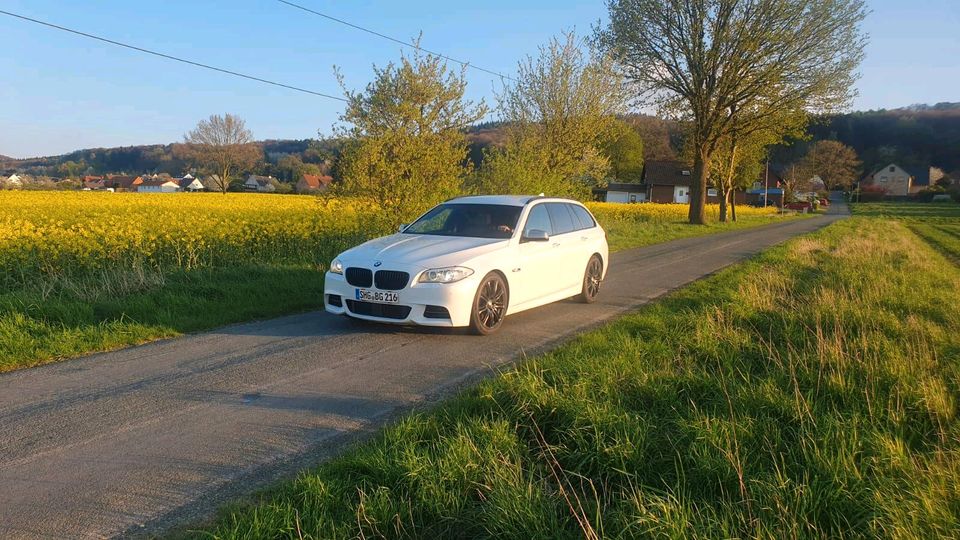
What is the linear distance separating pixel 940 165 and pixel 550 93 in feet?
467

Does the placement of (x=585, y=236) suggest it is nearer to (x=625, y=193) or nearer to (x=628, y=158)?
(x=625, y=193)

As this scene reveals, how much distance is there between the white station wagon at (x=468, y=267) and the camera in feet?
21.6

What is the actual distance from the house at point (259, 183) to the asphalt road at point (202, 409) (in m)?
77.1

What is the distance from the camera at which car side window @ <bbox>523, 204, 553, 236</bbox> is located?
8086 mm

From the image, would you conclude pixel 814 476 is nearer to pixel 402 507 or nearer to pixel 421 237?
pixel 402 507

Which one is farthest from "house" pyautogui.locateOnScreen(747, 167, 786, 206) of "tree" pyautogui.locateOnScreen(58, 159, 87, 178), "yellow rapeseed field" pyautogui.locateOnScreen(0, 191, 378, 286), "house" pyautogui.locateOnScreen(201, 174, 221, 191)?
"tree" pyautogui.locateOnScreen(58, 159, 87, 178)

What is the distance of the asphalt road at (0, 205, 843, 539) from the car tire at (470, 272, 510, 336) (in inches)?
6.7

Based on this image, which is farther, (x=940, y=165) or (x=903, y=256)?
(x=940, y=165)

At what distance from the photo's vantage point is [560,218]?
8891mm

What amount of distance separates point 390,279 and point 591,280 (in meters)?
3.79

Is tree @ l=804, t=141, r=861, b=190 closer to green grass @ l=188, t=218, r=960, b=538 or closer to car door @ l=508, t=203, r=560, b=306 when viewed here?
car door @ l=508, t=203, r=560, b=306

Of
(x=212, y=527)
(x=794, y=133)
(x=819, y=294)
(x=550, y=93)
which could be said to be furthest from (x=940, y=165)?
(x=212, y=527)

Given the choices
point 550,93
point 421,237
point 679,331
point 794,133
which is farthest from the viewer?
point 794,133

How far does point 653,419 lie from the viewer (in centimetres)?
390
